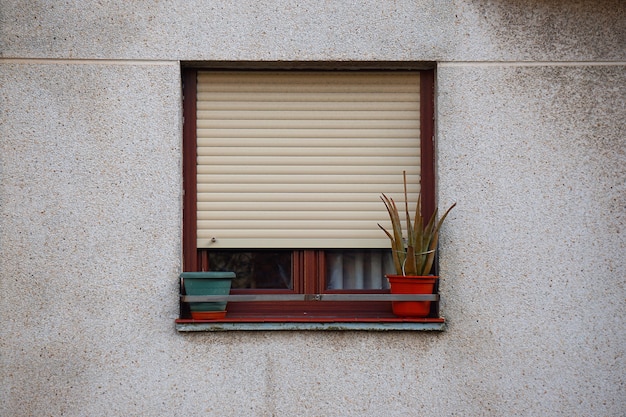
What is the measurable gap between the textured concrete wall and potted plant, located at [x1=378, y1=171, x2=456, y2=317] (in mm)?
125

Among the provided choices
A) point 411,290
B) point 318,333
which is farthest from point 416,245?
point 318,333

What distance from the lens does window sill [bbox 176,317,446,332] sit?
4.80 metres

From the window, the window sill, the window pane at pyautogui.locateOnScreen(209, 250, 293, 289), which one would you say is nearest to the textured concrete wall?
the window sill

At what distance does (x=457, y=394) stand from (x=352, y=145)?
5.42 feet

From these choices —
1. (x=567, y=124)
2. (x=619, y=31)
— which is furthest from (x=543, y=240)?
(x=619, y=31)

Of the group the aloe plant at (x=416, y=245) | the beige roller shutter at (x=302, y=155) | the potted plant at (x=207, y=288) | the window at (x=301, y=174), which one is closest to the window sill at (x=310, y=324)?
the potted plant at (x=207, y=288)

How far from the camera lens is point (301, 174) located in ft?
16.7

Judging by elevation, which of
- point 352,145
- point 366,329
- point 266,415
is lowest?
point 266,415

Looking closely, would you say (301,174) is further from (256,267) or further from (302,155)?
(256,267)

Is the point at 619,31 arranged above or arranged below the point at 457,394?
above

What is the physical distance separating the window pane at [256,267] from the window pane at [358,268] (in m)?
0.27

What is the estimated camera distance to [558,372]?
15.9 ft

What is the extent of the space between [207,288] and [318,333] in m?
0.71

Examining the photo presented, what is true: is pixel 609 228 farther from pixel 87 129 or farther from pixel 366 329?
pixel 87 129
